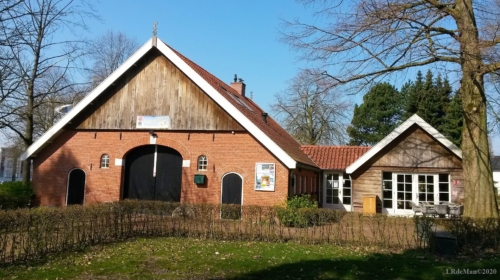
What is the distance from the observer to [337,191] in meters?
23.7

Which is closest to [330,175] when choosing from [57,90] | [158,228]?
[158,228]

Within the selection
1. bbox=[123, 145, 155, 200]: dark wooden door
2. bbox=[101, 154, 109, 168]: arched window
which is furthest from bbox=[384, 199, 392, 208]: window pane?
bbox=[101, 154, 109, 168]: arched window

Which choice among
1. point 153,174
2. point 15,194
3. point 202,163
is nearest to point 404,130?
point 202,163

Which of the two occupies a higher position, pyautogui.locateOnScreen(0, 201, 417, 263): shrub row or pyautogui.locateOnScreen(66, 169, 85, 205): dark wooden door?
pyautogui.locateOnScreen(66, 169, 85, 205): dark wooden door

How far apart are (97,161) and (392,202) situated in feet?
46.8

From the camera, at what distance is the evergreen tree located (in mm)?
50312

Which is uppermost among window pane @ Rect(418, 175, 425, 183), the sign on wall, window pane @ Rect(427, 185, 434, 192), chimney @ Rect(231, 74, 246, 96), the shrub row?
chimney @ Rect(231, 74, 246, 96)

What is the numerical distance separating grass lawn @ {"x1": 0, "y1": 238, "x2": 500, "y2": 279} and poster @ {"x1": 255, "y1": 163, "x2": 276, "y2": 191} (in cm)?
578

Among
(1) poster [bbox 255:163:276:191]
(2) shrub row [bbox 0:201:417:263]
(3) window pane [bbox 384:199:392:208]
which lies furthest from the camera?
(3) window pane [bbox 384:199:392:208]

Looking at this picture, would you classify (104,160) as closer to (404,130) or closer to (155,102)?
(155,102)

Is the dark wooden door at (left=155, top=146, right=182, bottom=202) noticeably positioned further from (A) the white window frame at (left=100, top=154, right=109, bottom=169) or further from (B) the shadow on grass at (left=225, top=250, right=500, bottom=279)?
(B) the shadow on grass at (left=225, top=250, right=500, bottom=279)

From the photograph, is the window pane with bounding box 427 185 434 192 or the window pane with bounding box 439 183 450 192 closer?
the window pane with bounding box 439 183 450 192

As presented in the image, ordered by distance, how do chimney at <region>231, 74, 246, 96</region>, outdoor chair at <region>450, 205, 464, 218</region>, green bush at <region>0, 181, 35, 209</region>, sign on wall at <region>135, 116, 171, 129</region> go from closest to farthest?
green bush at <region>0, 181, 35, 209</region> → outdoor chair at <region>450, 205, 464, 218</region> → sign on wall at <region>135, 116, 171, 129</region> → chimney at <region>231, 74, 246, 96</region>

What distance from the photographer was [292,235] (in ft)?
40.8
